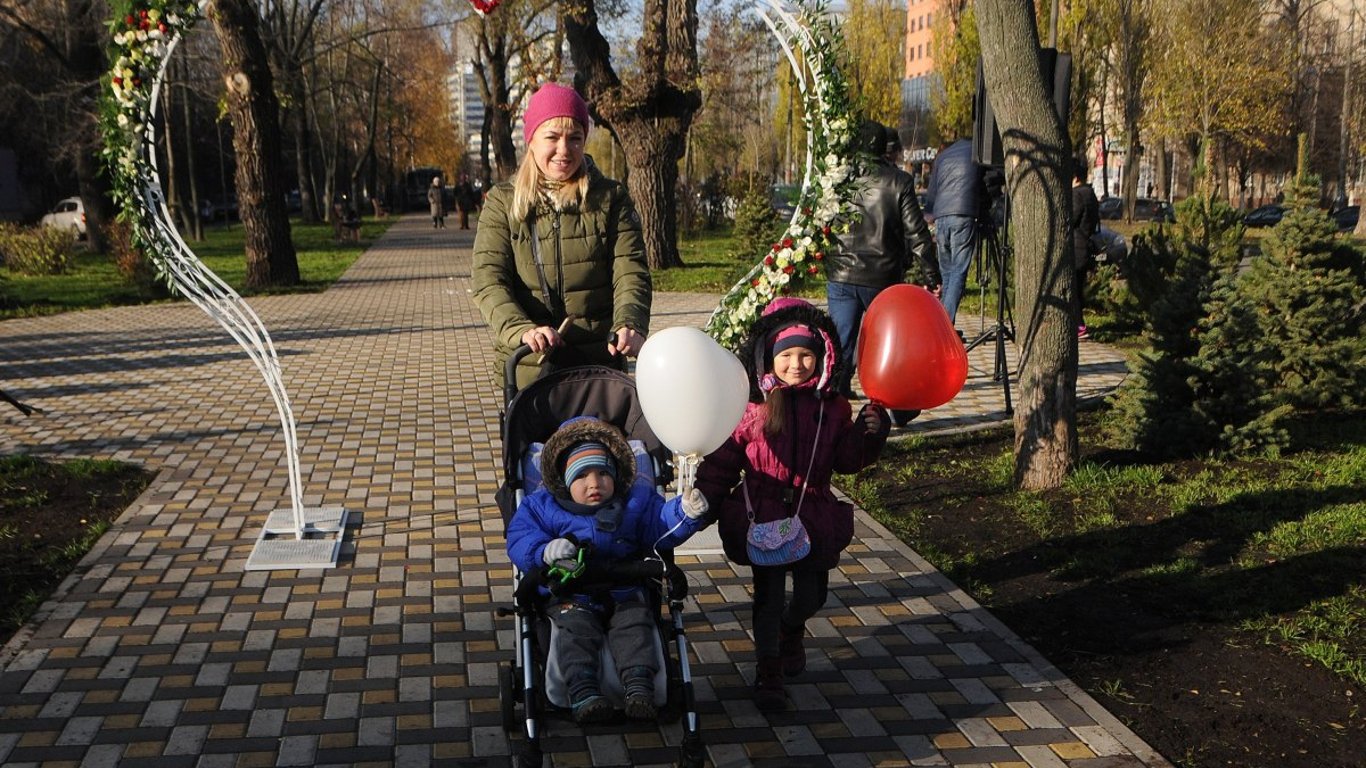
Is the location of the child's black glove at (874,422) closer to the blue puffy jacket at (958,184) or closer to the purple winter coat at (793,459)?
the purple winter coat at (793,459)

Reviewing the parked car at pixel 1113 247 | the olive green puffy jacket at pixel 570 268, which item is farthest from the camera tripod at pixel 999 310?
the olive green puffy jacket at pixel 570 268

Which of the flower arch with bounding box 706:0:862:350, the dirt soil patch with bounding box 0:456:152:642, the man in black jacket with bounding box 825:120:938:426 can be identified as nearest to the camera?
the dirt soil patch with bounding box 0:456:152:642

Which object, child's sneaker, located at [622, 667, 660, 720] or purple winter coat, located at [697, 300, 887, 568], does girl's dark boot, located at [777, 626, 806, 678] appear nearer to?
purple winter coat, located at [697, 300, 887, 568]

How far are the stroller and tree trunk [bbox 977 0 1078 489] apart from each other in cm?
344

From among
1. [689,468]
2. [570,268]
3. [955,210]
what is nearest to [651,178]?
[955,210]

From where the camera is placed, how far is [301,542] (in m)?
6.00

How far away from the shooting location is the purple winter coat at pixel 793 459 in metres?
4.13

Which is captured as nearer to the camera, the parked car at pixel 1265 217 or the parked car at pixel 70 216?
the parked car at pixel 70 216

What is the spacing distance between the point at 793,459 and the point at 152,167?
396 centimetres

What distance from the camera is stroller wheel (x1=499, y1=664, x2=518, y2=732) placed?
392 centimetres

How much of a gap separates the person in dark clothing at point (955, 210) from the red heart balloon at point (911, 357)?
18.7 ft

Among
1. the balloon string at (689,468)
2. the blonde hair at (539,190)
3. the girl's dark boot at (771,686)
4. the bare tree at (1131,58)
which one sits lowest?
the girl's dark boot at (771,686)

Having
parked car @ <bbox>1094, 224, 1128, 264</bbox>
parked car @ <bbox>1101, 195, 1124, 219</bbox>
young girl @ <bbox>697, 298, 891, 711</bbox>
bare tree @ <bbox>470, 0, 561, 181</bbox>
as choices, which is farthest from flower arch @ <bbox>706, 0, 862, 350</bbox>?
parked car @ <bbox>1101, 195, 1124, 219</bbox>

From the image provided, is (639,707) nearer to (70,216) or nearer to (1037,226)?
(1037,226)
